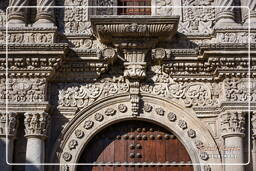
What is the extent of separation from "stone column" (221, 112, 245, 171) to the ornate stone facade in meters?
0.02

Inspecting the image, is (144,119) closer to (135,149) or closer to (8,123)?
(135,149)

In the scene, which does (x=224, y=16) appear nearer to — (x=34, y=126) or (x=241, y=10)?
(x=241, y=10)

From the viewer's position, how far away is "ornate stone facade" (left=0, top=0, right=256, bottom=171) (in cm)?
874

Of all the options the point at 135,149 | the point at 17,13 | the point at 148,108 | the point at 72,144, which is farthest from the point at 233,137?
the point at 17,13

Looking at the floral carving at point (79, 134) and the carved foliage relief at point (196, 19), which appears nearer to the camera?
the floral carving at point (79, 134)

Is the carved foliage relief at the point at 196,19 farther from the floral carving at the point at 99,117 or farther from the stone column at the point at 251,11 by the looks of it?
the floral carving at the point at 99,117

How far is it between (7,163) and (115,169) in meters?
1.72

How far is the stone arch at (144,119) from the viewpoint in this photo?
8.77 m

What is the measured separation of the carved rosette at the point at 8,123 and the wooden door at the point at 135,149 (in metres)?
1.20

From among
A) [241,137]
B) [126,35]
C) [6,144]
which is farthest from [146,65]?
[6,144]

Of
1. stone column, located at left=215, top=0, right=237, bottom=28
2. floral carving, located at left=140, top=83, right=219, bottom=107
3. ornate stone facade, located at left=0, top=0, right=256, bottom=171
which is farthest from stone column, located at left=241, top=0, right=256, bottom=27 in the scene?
floral carving, located at left=140, top=83, right=219, bottom=107

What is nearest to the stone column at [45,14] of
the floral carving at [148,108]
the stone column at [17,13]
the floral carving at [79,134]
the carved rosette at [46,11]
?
the carved rosette at [46,11]

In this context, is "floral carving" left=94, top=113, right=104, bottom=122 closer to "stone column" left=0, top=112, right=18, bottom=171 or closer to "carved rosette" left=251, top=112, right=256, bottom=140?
"stone column" left=0, top=112, right=18, bottom=171

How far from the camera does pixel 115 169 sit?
8875mm
